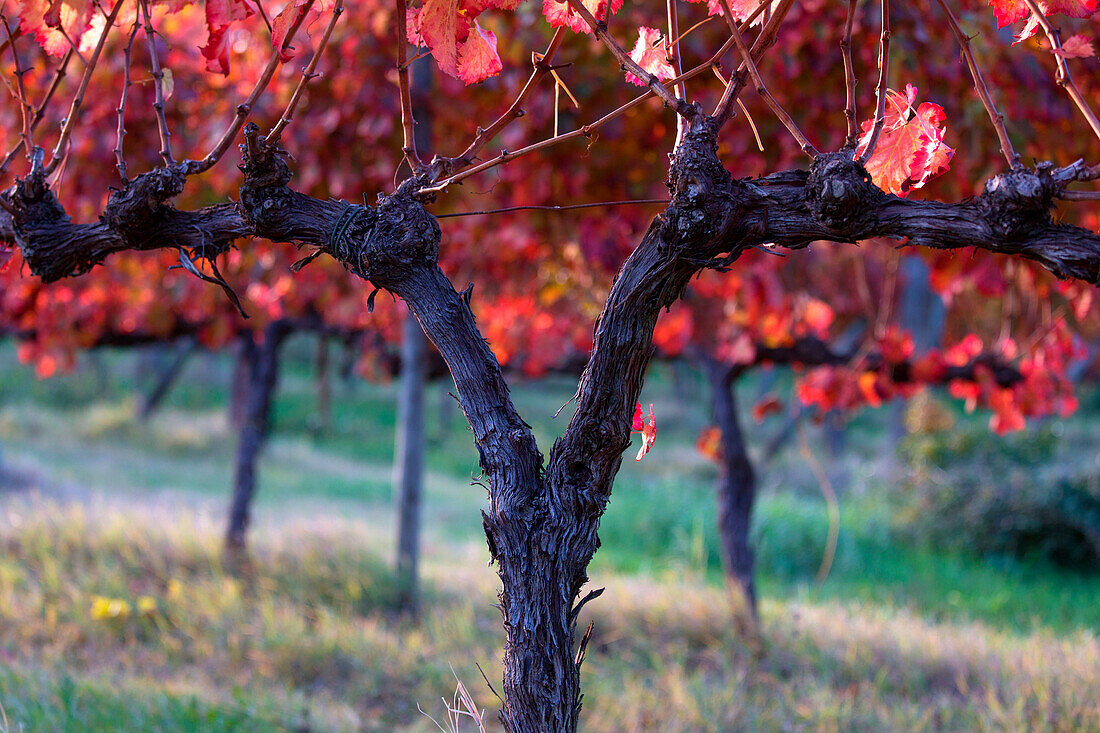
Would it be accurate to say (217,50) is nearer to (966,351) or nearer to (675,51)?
(675,51)

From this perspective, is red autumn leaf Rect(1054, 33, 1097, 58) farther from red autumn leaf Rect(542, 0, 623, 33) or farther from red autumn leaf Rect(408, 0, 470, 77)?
red autumn leaf Rect(408, 0, 470, 77)

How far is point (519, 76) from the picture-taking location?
4.23 metres

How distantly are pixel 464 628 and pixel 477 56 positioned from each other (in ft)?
10.3

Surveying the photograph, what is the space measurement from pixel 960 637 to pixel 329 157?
166 inches

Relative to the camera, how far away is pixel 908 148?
1643mm

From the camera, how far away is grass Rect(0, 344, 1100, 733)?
10.3 feet

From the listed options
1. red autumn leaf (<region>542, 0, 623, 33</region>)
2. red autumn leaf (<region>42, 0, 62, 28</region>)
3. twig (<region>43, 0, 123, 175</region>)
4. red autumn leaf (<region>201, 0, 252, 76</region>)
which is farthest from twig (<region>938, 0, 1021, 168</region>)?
red autumn leaf (<region>42, 0, 62, 28</region>)


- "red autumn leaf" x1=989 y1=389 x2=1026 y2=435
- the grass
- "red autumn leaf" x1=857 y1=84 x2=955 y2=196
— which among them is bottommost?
the grass

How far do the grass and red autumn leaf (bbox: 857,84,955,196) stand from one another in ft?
7.09

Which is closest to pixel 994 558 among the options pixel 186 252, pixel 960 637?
pixel 960 637

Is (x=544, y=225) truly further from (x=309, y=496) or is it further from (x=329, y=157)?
(x=309, y=496)

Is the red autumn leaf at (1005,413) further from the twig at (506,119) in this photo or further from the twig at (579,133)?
the twig at (506,119)

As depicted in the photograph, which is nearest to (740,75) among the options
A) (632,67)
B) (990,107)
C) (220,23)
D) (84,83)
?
(632,67)

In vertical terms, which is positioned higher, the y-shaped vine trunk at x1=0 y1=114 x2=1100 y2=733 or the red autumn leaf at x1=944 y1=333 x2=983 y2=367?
the red autumn leaf at x1=944 y1=333 x2=983 y2=367
